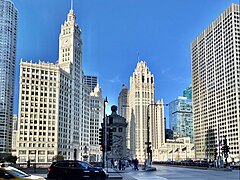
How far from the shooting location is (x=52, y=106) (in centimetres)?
14400

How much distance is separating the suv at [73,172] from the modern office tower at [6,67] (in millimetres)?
168897

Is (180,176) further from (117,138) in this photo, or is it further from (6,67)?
(6,67)

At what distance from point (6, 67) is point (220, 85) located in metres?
117

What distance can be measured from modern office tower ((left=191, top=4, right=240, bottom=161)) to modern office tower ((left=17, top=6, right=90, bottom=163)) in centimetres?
7048

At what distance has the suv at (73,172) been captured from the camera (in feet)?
76.2

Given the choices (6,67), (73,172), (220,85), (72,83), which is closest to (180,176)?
(73,172)

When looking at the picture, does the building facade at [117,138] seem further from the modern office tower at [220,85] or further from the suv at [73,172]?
the modern office tower at [220,85]

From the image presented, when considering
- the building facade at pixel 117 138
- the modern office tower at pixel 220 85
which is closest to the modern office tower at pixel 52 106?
the modern office tower at pixel 220 85

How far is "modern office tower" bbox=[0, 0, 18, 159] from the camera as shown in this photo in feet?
610

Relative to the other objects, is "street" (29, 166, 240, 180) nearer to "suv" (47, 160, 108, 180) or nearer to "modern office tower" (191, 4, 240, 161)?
"suv" (47, 160, 108, 180)

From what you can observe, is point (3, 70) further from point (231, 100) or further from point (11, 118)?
point (231, 100)

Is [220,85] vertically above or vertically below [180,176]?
above

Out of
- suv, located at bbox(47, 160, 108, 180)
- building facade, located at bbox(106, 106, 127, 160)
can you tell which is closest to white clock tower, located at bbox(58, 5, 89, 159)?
building facade, located at bbox(106, 106, 127, 160)

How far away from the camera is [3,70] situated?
187125mm
